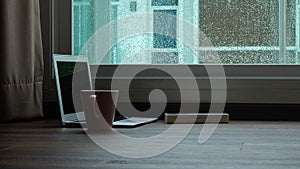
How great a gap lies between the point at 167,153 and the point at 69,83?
2.12 feet

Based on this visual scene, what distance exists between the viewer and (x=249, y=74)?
5.99 feet

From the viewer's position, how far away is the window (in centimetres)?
187

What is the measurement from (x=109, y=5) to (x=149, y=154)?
106cm

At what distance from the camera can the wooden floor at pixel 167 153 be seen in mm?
863

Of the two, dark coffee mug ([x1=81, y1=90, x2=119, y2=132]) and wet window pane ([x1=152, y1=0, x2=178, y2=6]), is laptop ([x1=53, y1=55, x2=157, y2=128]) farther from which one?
wet window pane ([x1=152, y1=0, x2=178, y2=6])

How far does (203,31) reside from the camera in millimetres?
1902

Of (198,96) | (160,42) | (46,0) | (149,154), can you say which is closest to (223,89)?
(198,96)

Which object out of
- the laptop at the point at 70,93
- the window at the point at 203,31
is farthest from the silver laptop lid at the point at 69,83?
the window at the point at 203,31

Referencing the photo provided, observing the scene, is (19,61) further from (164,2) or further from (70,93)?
(164,2)


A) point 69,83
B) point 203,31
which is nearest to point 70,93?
point 69,83

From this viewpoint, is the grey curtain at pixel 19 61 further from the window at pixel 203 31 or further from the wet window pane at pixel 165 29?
the wet window pane at pixel 165 29

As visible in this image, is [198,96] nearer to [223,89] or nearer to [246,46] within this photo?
[223,89]

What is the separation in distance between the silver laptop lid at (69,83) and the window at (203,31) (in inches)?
11.0

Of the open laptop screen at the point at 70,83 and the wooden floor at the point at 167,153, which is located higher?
the open laptop screen at the point at 70,83
